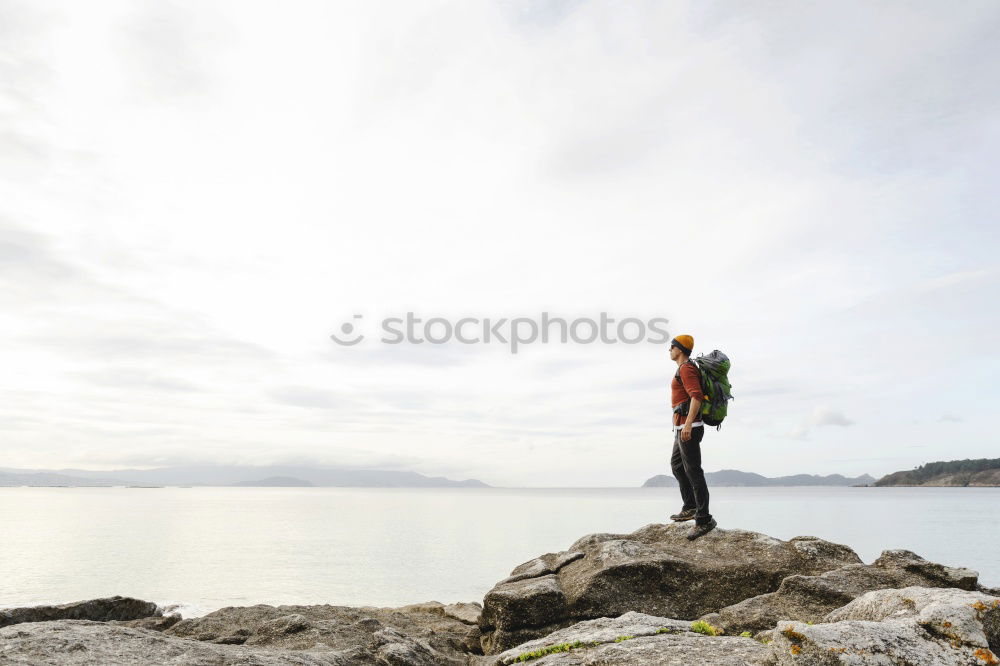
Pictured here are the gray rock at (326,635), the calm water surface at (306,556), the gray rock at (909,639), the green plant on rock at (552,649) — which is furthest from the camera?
the calm water surface at (306,556)

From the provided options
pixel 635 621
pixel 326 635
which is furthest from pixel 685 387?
pixel 326 635

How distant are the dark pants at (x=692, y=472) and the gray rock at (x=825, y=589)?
8.25 ft

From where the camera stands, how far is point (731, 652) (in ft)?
21.5

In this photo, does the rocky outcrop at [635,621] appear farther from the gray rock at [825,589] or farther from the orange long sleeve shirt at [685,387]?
the orange long sleeve shirt at [685,387]

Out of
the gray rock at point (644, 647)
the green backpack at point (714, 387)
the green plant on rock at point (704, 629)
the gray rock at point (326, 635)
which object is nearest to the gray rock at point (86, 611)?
the gray rock at point (326, 635)

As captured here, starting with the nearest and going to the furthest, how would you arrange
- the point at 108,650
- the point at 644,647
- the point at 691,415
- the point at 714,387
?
the point at 644,647 → the point at 108,650 → the point at 691,415 → the point at 714,387

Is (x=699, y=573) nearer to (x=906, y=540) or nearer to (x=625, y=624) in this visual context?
(x=625, y=624)

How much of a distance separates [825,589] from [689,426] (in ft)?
12.7

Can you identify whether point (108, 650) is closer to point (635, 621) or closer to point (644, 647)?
point (644, 647)

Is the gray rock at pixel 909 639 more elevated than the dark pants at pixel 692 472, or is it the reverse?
the dark pants at pixel 692 472

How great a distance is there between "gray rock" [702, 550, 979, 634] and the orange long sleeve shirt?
12.3ft

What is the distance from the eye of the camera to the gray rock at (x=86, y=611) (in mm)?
14312

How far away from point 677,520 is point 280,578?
44011 mm

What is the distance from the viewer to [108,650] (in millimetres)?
7539
